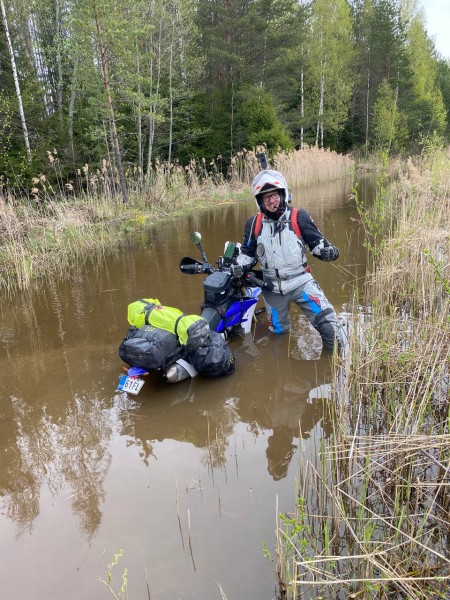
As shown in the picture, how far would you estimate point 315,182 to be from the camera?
17578 millimetres

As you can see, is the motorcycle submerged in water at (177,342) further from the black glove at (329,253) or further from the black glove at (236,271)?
the black glove at (329,253)

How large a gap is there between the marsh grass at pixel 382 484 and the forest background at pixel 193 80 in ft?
25.7

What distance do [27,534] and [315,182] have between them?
17.0m

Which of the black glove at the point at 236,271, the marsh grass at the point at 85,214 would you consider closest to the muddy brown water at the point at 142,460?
the black glove at the point at 236,271

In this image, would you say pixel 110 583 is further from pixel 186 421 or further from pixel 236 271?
pixel 236 271

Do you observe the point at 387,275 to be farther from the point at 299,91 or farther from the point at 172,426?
the point at 299,91

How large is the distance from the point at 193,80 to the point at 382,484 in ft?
64.8

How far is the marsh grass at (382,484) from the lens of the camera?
5.61 feet

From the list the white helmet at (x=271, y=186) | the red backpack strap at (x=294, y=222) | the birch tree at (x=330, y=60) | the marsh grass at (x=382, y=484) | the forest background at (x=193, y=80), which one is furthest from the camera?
the birch tree at (x=330, y=60)

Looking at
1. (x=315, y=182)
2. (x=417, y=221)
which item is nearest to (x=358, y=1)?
(x=315, y=182)

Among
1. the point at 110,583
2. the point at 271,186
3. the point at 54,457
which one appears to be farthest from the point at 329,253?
the point at 110,583

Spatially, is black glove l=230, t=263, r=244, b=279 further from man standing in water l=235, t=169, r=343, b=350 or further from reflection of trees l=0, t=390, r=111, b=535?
reflection of trees l=0, t=390, r=111, b=535

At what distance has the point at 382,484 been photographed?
2.22 meters

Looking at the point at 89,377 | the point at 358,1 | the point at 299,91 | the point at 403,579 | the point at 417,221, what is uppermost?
the point at 358,1
